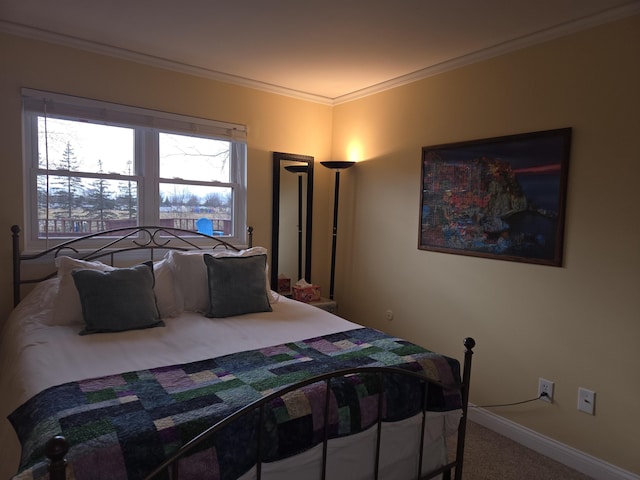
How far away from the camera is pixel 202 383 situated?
1.56 meters

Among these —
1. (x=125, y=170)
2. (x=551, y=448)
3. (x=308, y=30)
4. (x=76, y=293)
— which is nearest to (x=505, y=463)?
(x=551, y=448)

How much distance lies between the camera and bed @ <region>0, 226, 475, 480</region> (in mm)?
1205

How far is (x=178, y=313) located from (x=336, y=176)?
1939 mm

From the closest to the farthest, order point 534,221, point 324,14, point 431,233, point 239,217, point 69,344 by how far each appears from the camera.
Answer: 1. point 69,344
2. point 324,14
3. point 534,221
4. point 431,233
5. point 239,217

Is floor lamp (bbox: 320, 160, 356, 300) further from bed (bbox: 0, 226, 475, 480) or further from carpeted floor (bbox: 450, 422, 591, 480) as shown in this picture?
carpeted floor (bbox: 450, 422, 591, 480)

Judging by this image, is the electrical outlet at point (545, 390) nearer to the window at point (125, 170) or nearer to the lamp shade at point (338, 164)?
the lamp shade at point (338, 164)

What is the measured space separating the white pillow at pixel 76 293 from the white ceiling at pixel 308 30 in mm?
1442

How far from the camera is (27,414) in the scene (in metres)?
1.35

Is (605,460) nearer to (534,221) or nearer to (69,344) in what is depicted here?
(534,221)

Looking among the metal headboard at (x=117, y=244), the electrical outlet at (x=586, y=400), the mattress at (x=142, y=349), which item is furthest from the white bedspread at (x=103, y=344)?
the electrical outlet at (x=586, y=400)

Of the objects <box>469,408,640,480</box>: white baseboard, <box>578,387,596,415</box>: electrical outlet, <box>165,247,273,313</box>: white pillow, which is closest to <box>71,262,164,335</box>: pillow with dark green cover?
<box>165,247,273,313</box>: white pillow

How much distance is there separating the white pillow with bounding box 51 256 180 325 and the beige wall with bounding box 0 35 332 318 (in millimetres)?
578

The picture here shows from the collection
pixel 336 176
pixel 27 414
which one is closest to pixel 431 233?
pixel 336 176

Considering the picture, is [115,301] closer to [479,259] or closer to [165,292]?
[165,292]
